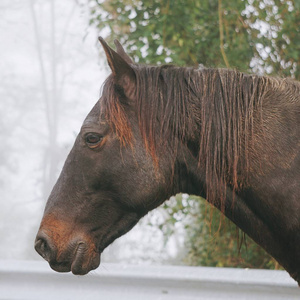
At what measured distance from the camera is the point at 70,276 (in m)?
3.02

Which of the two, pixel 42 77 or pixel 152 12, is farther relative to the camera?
pixel 42 77

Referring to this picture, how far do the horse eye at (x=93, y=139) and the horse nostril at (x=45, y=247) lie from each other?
17.7 inches

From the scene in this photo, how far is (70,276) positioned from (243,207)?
4.66 feet

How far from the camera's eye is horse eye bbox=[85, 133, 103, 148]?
2.12 m

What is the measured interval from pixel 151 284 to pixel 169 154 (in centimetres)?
118

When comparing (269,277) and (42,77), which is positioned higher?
(269,277)

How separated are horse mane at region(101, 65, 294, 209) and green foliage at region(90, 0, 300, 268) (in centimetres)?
226

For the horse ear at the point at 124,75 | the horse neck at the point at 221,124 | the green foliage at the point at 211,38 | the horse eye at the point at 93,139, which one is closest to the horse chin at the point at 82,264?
the horse eye at the point at 93,139

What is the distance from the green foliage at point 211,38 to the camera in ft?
15.1

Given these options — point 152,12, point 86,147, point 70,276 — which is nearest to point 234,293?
point 70,276

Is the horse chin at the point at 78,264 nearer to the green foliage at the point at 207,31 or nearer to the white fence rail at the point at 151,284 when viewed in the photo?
the white fence rail at the point at 151,284

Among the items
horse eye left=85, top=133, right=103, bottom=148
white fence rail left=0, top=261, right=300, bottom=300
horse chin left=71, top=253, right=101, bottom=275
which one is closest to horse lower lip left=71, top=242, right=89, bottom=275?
horse chin left=71, top=253, right=101, bottom=275

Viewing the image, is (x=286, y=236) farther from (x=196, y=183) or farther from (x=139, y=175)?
(x=139, y=175)

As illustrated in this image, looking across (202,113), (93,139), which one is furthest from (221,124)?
(93,139)
